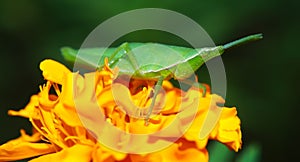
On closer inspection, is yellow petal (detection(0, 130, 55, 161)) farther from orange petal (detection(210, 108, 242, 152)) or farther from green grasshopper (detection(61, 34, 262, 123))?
orange petal (detection(210, 108, 242, 152))

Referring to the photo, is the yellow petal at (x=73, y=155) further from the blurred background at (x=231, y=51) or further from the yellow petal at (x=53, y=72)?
the blurred background at (x=231, y=51)

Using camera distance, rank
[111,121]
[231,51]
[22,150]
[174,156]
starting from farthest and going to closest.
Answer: [231,51]
[22,150]
[111,121]
[174,156]

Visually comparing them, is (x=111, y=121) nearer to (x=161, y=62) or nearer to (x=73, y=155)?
(x=73, y=155)

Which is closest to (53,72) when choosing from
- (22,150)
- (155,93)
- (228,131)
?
(22,150)

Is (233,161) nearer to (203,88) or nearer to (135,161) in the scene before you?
(203,88)

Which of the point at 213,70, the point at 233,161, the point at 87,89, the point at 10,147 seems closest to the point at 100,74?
the point at 87,89
